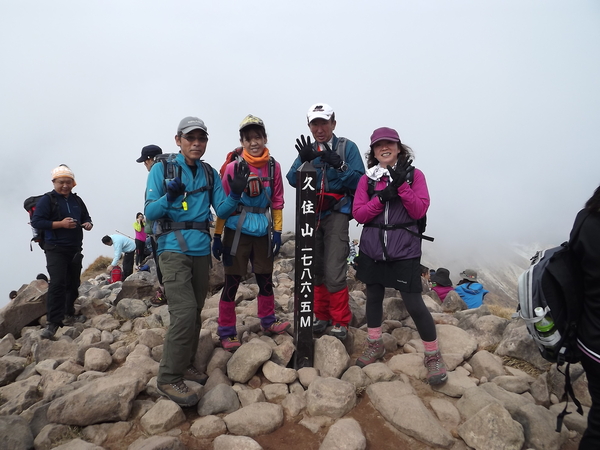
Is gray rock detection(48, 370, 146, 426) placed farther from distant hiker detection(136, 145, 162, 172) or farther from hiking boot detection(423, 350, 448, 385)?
distant hiker detection(136, 145, 162, 172)

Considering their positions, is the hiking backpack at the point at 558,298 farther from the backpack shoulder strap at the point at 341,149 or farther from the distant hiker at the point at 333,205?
the backpack shoulder strap at the point at 341,149

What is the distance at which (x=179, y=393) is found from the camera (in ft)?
14.4

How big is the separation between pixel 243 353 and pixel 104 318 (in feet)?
15.2

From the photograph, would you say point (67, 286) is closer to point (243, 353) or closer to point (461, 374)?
point (243, 353)

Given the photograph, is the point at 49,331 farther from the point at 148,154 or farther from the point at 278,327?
the point at 278,327

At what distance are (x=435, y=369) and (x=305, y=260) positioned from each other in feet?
7.37

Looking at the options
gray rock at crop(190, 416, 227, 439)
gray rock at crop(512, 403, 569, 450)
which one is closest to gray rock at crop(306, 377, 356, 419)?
gray rock at crop(190, 416, 227, 439)

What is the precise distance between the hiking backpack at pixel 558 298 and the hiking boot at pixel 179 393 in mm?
3638

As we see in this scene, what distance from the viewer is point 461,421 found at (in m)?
4.38

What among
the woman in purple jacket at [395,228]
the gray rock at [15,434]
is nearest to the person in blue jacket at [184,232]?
the gray rock at [15,434]

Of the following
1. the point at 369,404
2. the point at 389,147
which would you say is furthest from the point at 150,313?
the point at 389,147

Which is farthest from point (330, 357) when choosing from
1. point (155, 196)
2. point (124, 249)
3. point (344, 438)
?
point (124, 249)

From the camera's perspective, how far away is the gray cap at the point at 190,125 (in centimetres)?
484

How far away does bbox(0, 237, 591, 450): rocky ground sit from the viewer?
3988 millimetres
